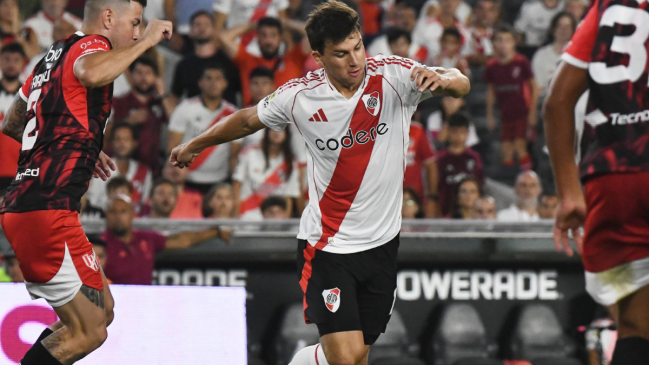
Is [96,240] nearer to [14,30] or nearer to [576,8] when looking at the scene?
[14,30]

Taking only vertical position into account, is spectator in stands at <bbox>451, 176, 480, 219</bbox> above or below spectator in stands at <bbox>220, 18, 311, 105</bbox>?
below

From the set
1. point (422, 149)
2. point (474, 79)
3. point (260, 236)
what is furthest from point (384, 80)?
point (474, 79)

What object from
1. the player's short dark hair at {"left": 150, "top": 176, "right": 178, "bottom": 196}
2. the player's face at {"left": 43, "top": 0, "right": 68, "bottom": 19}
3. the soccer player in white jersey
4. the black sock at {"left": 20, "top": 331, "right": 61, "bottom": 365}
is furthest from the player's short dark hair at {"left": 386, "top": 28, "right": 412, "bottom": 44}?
the black sock at {"left": 20, "top": 331, "right": 61, "bottom": 365}

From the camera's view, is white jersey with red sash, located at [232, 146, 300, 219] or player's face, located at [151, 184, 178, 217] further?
white jersey with red sash, located at [232, 146, 300, 219]

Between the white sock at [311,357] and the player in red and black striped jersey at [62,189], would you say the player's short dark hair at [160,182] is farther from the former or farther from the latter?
the white sock at [311,357]

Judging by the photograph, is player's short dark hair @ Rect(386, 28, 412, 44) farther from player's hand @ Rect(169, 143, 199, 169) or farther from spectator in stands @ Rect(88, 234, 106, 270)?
player's hand @ Rect(169, 143, 199, 169)

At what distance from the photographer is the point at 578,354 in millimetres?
7016

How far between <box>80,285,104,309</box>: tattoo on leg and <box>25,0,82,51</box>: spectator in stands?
610 cm

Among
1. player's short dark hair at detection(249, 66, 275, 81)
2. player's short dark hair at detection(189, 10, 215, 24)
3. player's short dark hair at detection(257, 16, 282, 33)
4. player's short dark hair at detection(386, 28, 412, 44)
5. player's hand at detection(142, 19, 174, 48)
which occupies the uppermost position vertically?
player's short dark hair at detection(189, 10, 215, 24)

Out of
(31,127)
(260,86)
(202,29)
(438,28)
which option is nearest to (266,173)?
(260,86)

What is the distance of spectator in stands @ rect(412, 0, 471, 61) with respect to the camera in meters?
10.7

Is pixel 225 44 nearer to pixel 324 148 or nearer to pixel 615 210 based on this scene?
pixel 324 148

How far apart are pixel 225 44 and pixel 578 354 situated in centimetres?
521

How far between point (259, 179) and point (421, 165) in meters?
1.76
